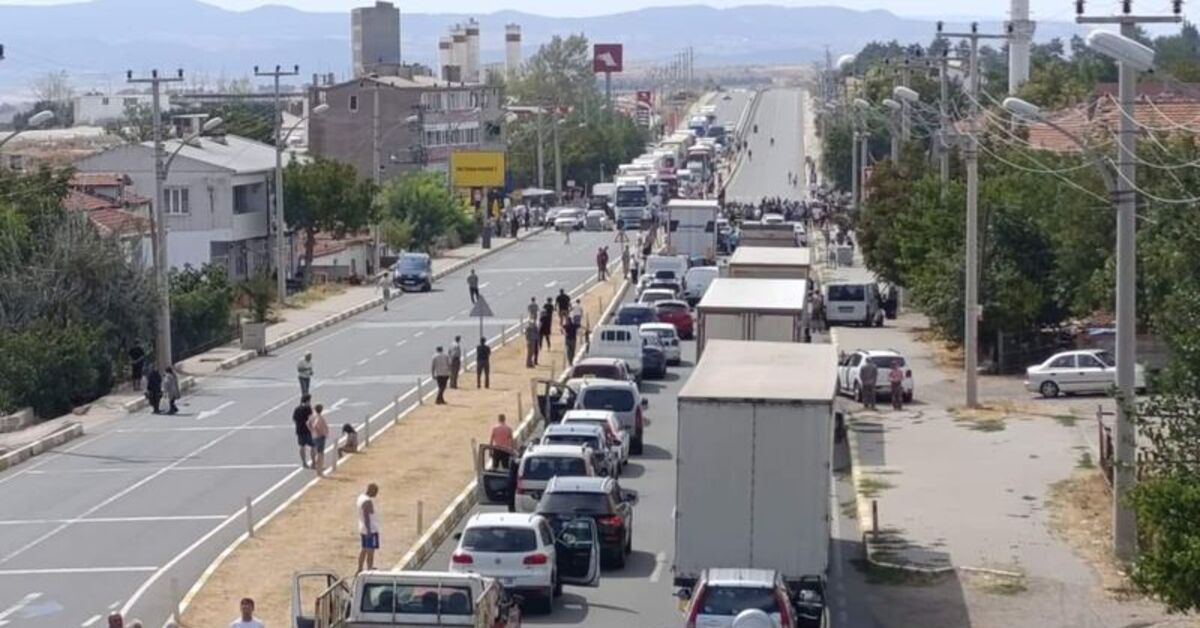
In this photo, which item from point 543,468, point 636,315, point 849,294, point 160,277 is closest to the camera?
point 543,468

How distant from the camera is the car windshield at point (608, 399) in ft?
133

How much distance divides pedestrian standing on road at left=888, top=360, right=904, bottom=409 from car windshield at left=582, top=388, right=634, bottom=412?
897 cm

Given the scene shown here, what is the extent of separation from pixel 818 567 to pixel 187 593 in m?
7.32

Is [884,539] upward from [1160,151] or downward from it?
downward

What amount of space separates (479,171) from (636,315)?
7113 centimetres

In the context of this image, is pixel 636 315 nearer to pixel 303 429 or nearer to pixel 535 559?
pixel 303 429

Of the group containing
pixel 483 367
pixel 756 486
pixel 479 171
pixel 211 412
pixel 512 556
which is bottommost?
pixel 211 412

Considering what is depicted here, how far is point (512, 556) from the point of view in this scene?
26078 millimetres

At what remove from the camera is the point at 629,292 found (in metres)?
76.1

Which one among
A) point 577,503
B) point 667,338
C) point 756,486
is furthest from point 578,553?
point 667,338

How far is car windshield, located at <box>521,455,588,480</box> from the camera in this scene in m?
32.3

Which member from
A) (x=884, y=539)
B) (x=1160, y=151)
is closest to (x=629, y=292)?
(x=1160, y=151)

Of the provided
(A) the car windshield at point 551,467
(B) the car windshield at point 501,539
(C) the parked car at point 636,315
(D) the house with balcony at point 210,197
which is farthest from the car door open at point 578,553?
(D) the house with balcony at point 210,197

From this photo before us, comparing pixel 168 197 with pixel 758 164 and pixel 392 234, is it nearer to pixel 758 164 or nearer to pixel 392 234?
pixel 392 234
